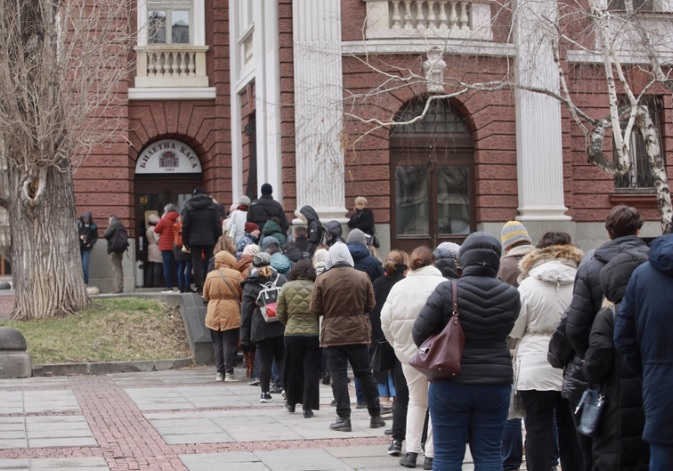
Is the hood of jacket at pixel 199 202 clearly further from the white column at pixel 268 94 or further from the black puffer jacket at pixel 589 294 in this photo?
the black puffer jacket at pixel 589 294

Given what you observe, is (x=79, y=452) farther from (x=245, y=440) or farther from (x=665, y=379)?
(x=665, y=379)

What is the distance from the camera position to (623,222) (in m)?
7.52

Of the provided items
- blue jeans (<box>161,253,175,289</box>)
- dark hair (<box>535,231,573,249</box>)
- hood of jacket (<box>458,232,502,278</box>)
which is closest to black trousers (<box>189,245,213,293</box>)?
blue jeans (<box>161,253,175,289</box>)

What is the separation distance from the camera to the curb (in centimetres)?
1830

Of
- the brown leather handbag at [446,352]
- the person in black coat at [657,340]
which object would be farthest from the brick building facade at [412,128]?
the person in black coat at [657,340]

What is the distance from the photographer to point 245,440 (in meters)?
11.6

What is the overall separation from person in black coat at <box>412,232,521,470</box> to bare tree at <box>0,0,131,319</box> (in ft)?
44.3

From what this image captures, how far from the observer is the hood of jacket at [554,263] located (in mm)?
8875

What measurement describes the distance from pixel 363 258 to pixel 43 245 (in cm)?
771

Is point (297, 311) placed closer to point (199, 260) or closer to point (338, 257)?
point (338, 257)

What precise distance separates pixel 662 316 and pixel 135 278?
Answer: 24.1 m

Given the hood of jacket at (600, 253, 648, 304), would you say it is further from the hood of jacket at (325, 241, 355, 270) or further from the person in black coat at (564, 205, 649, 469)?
Result: the hood of jacket at (325, 241, 355, 270)

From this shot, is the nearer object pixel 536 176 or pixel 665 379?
pixel 665 379

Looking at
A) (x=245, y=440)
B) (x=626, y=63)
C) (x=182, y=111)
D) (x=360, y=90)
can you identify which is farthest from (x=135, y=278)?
(x=245, y=440)
